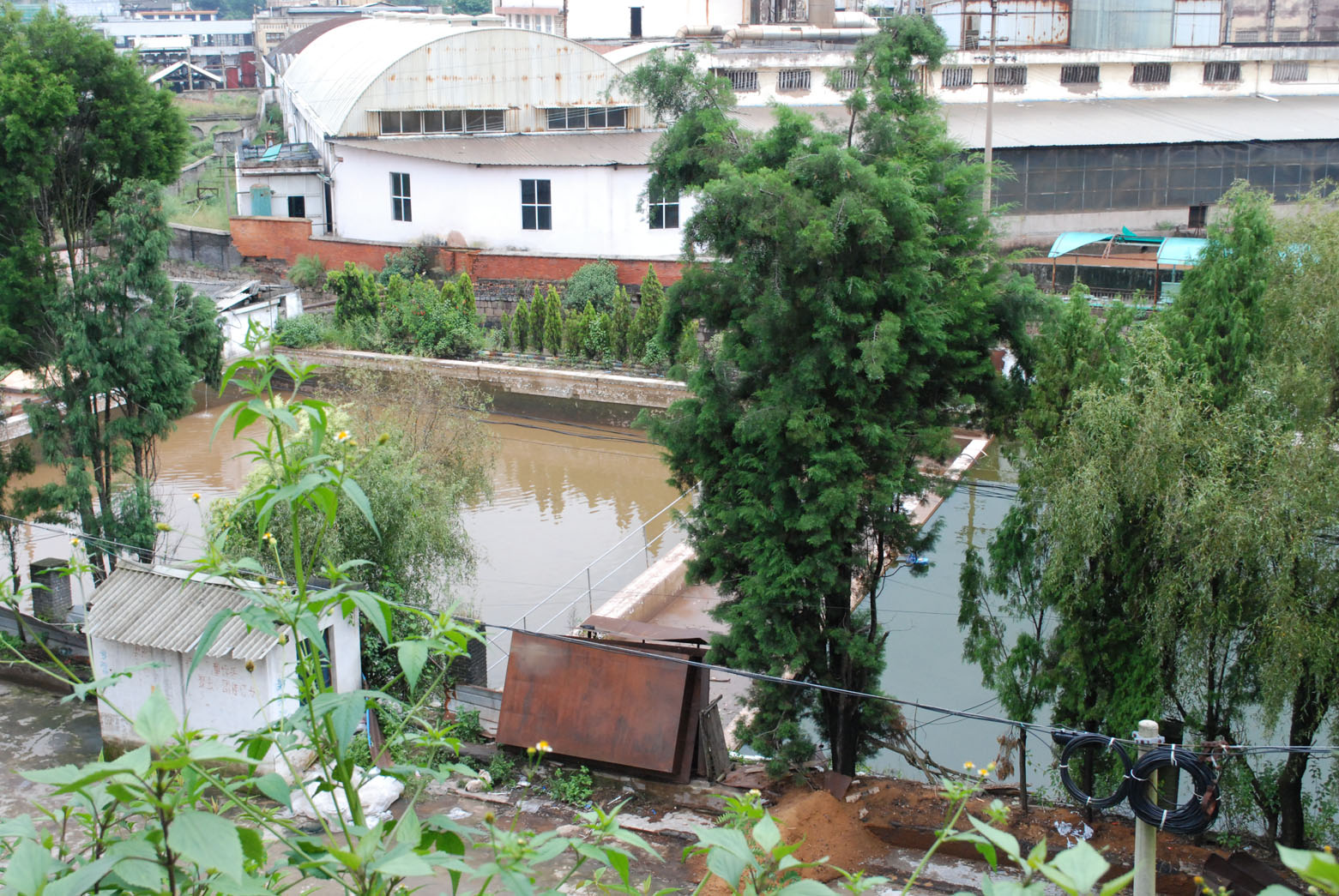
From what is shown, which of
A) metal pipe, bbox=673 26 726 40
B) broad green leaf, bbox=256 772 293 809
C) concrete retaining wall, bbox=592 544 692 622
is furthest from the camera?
metal pipe, bbox=673 26 726 40

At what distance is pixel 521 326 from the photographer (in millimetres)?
23156

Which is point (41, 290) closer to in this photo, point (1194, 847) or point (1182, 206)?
point (1194, 847)

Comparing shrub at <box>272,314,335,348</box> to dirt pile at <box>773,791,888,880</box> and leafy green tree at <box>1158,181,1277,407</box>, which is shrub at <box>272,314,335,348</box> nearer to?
dirt pile at <box>773,791,888,880</box>

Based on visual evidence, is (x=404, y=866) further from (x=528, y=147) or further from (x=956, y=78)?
(x=956, y=78)

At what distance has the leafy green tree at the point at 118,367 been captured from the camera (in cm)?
1099

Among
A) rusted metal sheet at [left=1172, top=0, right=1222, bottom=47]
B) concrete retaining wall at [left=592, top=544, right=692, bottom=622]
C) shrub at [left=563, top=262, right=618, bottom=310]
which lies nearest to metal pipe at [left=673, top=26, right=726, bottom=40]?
shrub at [left=563, top=262, right=618, bottom=310]

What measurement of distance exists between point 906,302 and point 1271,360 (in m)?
2.63

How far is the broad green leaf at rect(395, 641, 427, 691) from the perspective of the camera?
5.49 feet

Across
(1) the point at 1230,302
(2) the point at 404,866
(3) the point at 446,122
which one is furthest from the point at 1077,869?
(3) the point at 446,122

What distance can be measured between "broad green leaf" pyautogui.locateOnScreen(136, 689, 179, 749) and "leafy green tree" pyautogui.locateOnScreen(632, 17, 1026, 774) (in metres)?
6.91

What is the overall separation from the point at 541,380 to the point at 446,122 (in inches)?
410

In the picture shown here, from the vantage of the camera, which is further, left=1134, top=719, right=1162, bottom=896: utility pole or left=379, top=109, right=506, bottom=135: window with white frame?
left=379, top=109, right=506, bottom=135: window with white frame

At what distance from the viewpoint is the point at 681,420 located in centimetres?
923

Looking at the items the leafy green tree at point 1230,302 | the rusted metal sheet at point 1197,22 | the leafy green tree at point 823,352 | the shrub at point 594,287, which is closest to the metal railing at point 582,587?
the leafy green tree at point 823,352
